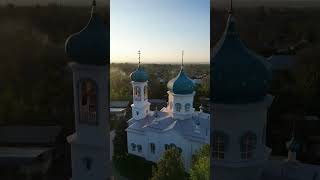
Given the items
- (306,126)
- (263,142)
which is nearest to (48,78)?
(263,142)

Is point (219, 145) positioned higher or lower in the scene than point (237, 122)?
lower

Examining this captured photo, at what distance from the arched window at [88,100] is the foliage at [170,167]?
481 millimetres

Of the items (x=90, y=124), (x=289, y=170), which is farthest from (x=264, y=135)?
(x=90, y=124)

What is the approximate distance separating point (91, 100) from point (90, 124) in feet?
0.49

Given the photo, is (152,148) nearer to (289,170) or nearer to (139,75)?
(139,75)

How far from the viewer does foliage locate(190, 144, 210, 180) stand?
2.33 m

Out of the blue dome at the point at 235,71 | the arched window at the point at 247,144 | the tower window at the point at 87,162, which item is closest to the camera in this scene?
the blue dome at the point at 235,71

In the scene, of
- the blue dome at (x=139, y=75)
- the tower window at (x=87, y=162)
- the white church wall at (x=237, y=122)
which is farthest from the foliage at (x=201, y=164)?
the tower window at (x=87, y=162)

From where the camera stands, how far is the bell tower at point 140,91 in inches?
94.7

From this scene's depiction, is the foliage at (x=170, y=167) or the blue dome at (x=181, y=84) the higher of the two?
the blue dome at (x=181, y=84)

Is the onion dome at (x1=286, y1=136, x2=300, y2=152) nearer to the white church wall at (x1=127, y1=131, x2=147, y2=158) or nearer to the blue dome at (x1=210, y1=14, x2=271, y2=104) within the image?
the blue dome at (x1=210, y1=14, x2=271, y2=104)

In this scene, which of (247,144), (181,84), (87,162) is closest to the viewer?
(181,84)

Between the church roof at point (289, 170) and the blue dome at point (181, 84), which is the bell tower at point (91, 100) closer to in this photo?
the blue dome at point (181, 84)

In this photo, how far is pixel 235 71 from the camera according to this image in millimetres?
2348
